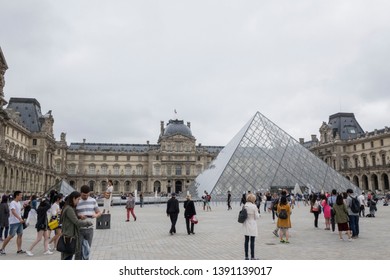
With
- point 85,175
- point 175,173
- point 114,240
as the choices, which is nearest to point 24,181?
point 85,175

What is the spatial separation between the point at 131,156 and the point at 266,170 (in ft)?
168

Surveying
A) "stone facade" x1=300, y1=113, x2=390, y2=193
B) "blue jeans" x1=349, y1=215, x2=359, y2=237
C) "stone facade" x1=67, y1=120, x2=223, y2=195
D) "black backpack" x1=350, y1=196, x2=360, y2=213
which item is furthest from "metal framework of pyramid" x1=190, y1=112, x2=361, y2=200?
"stone facade" x1=67, y1=120, x2=223, y2=195

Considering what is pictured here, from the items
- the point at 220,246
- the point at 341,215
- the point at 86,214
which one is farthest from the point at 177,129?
the point at 86,214

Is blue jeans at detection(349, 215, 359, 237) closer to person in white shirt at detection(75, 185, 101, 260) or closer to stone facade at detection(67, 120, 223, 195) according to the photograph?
person in white shirt at detection(75, 185, 101, 260)

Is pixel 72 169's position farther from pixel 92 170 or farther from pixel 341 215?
pixel 341 215

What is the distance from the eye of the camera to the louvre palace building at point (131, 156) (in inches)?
1743

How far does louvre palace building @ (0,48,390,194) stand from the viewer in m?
44.3

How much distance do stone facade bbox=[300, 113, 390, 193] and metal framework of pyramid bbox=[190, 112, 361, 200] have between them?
26509mm

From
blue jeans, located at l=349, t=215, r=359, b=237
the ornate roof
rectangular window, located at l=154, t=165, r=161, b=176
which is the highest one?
the ornate roof

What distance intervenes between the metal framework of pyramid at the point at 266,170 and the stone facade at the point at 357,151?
26.5m

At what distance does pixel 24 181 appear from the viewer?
4372 cm

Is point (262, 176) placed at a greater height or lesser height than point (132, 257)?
greater

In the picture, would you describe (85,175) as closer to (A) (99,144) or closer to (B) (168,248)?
(A) (99,144)

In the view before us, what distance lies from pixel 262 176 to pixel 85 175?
174 feet
